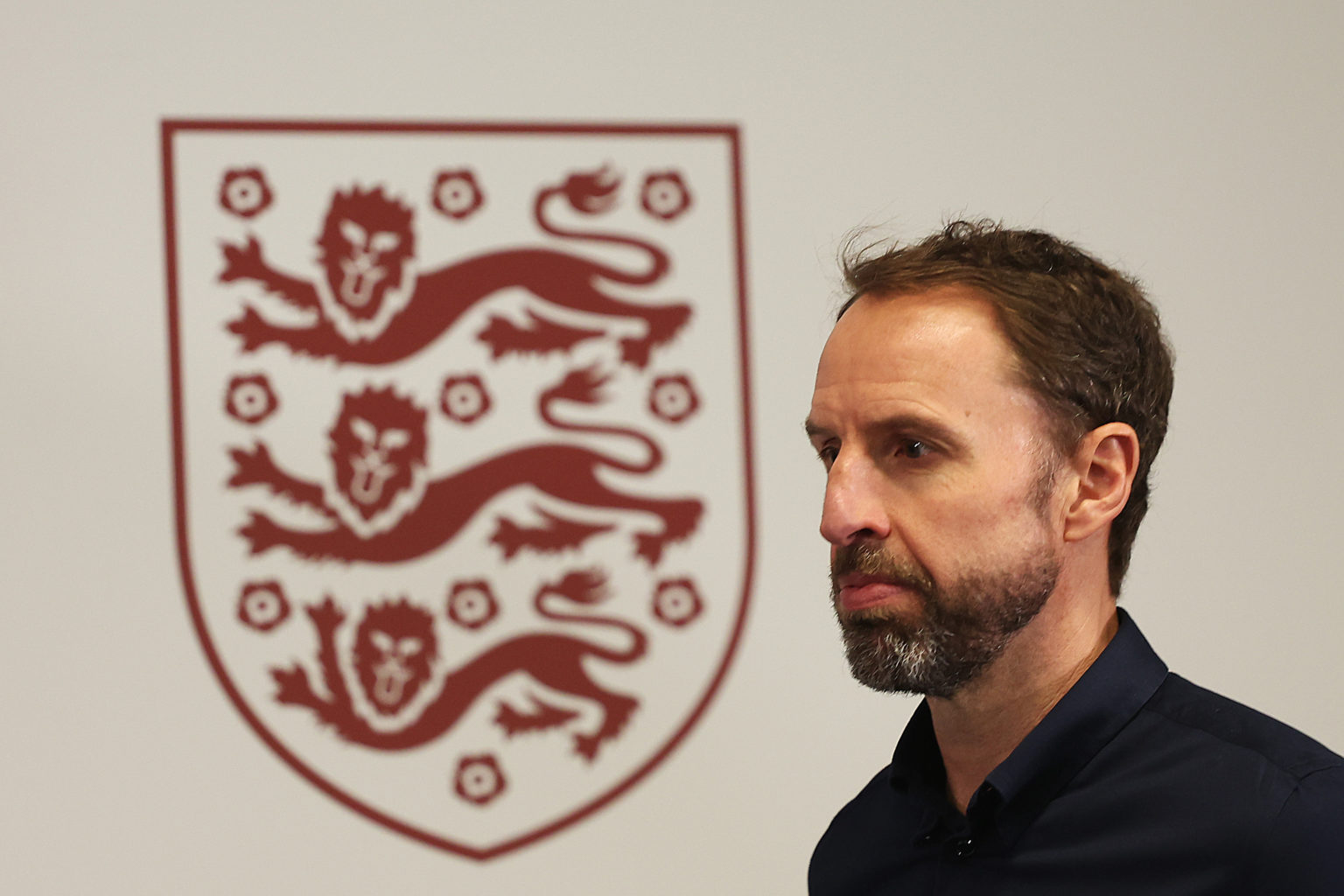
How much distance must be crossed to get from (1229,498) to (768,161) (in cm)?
103

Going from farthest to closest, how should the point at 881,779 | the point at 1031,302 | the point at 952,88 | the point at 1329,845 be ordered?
the point at 952,88, the point at 881,779, the point at 1031,302, the point at 1329,845

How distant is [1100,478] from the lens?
4.57 ft

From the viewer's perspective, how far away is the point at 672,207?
2545 millimetres

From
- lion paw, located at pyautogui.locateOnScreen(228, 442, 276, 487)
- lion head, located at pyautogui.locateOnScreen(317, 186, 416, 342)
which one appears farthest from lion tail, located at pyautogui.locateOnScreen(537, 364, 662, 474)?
lion paw, located at pyautogui.locateOnScreen(228, 442, 276, 487)

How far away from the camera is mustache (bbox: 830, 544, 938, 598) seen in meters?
1.34

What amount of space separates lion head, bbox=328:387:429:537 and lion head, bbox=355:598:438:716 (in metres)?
0.14

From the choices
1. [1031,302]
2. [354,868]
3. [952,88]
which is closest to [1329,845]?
[1031,302]

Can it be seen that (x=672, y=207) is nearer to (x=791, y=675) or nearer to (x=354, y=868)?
(x=791, y=675)

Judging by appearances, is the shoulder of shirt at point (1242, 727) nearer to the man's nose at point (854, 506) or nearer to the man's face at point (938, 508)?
the man's face at point (938, 508)

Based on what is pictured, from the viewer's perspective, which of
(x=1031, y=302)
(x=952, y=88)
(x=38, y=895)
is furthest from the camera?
(x=952, y=88)

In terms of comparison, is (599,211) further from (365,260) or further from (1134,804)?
(1134,804)

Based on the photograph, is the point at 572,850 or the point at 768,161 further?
the point at 768,161

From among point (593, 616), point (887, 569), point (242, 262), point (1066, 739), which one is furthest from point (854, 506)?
point (242, 262)

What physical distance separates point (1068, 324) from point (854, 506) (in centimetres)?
26
